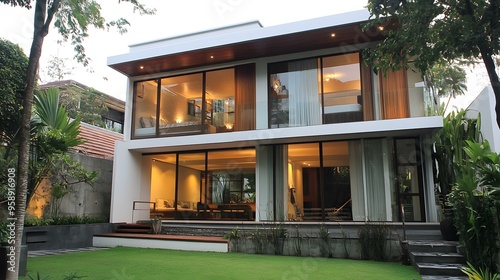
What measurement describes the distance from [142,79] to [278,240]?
788 centimetres

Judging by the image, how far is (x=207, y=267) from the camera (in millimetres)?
6910

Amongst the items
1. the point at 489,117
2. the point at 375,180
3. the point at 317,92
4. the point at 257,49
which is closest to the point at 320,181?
the point at 375,180

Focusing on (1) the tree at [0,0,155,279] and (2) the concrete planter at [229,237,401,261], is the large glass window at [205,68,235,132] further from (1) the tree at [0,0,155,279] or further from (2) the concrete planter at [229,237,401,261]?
(1) the tree at [0,0,155,279]

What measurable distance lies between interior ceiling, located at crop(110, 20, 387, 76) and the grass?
590 cm

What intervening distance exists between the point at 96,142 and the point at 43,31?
10136 mm

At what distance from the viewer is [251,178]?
12.4m

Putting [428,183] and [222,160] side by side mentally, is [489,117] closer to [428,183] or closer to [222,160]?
[428,183]

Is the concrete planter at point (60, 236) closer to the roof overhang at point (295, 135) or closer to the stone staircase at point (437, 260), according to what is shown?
the roof overhang at point (295, 135)

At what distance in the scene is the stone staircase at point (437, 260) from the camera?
6.32m

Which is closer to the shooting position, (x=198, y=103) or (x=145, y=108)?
(x=198, y=103)

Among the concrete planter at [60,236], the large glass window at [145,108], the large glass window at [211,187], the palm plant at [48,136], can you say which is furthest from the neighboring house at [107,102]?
the palm plant at [48,136]

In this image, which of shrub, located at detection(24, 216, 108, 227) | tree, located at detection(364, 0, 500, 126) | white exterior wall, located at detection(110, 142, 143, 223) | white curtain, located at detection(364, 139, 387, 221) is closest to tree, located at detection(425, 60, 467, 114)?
white curtain, located at detection(364, 139, 387, 221)

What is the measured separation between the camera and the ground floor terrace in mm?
10438

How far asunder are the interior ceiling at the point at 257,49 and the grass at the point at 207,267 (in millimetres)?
5900
